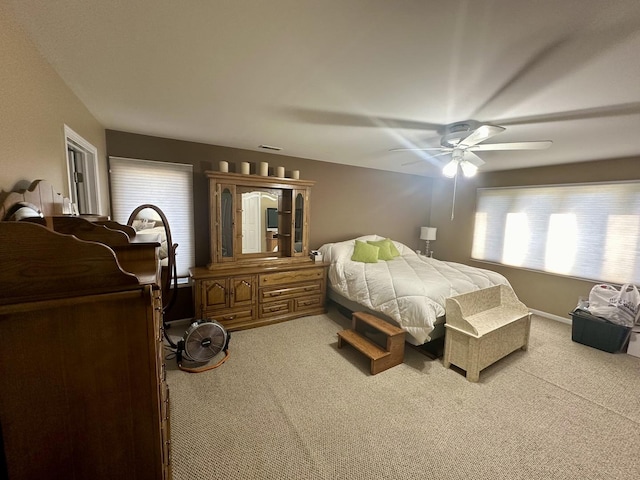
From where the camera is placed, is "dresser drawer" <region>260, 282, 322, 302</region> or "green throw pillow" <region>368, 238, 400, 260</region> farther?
"green throw pillow" <region>368, 238, 400, 260</region>

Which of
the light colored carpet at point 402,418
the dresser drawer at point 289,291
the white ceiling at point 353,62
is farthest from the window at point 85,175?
the dresser drawer at point 289,291

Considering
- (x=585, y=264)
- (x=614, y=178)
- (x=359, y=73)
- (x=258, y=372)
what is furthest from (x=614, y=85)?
(x=258, y=372)

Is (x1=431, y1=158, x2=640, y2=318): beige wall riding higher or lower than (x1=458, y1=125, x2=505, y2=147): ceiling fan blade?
lower

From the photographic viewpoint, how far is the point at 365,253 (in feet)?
12.6

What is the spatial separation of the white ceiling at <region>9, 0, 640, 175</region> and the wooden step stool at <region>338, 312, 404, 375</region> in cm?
197

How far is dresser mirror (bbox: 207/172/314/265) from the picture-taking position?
3098 millimetres

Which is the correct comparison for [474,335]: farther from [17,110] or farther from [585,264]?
[17,110]

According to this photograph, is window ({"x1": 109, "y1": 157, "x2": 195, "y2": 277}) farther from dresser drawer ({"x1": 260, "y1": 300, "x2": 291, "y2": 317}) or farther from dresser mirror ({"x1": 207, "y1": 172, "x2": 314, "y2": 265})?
dresser drawer ({"x1": 260, "y1": 300, "x2": 291, "y2": 317})

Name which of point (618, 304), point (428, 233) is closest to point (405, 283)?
point (618, 304)

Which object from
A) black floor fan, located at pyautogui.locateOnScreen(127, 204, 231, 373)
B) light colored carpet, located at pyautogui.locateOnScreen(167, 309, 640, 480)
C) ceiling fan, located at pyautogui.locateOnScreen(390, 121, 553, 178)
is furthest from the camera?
black floor fan, located at pyautogui.locateOnScreen(127, 204, 231, 373)

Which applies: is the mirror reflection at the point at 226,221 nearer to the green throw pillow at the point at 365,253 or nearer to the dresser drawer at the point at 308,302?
the dresser drawer at the point at 308,302

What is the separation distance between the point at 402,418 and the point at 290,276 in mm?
2029

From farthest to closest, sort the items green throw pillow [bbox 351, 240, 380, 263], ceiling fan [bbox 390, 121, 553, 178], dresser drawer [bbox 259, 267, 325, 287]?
green throw pillow [bbox 351, 240, 380, 263] → dresser drawer [bbox 259, 267, 325, 287] → ceiling fan [bbox 390, 121, 553, 178]

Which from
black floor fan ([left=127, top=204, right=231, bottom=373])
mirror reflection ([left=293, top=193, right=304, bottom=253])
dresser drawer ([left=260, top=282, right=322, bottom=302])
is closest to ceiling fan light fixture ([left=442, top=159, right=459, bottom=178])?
mirror reflection ([left=293, top=193, right=304, bottom=253])
